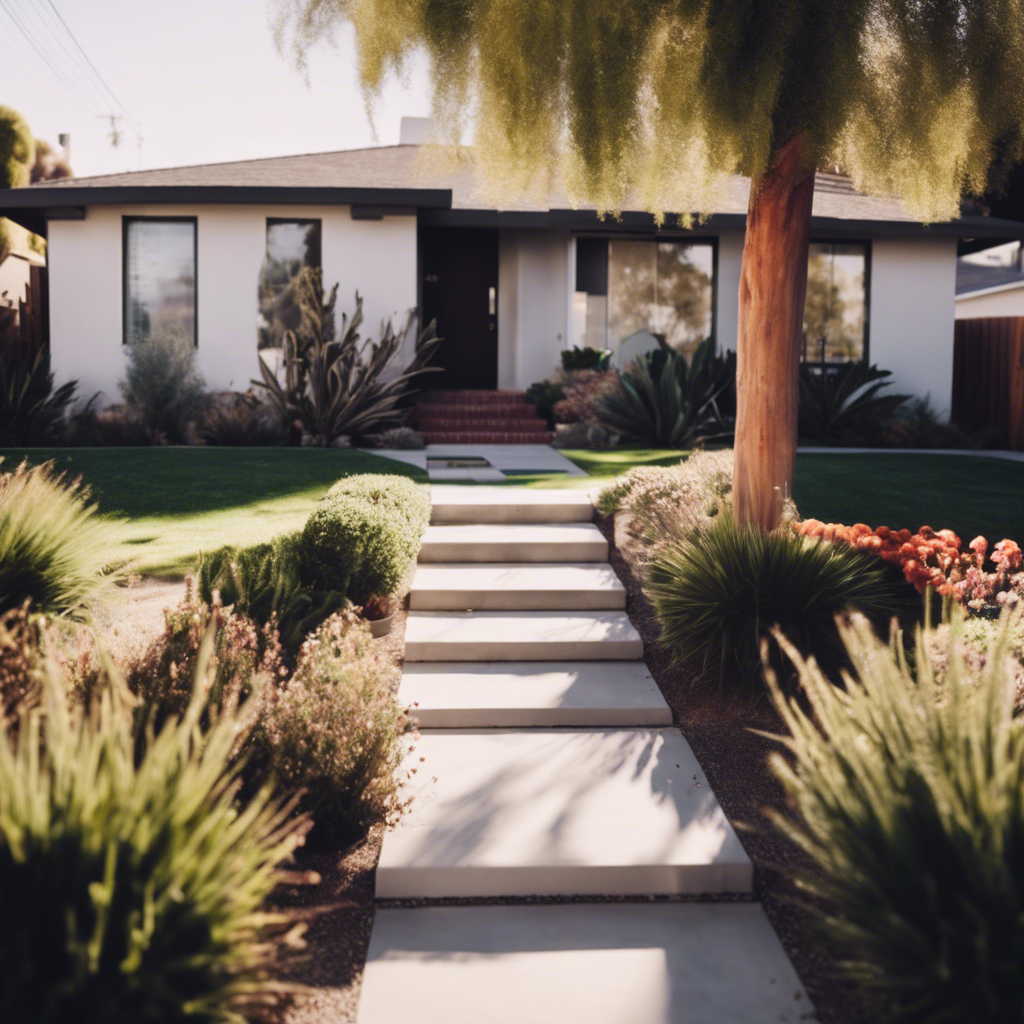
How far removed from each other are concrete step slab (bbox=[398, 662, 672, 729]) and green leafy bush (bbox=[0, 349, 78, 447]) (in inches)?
355

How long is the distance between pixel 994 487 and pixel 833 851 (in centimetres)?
853

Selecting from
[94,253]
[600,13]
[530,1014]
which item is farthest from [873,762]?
[94,253]

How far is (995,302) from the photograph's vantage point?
25.8m

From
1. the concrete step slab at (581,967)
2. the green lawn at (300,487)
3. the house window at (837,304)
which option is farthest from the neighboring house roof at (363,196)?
the concrete step slab at (581,967)

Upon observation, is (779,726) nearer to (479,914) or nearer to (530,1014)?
(479,914)

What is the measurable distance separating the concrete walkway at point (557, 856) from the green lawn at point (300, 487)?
2.26 m

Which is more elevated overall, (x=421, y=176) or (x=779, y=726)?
(x=421, y=176)

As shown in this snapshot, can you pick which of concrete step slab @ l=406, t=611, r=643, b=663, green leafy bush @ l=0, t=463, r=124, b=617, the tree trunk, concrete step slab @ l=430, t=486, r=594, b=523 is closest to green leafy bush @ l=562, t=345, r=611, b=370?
concrete step slab @ l=430, t=486, r=594, b=523

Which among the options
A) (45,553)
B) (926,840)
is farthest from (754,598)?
(45,553)

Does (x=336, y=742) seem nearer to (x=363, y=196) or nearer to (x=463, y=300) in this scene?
(x=363, y=196)

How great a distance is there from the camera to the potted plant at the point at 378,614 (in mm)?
6012

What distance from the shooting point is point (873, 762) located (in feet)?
8.75

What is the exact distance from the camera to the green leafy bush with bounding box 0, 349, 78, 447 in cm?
1263

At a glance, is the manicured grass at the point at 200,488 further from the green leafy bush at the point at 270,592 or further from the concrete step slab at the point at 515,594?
the concrete step slab at the point at 515,594
